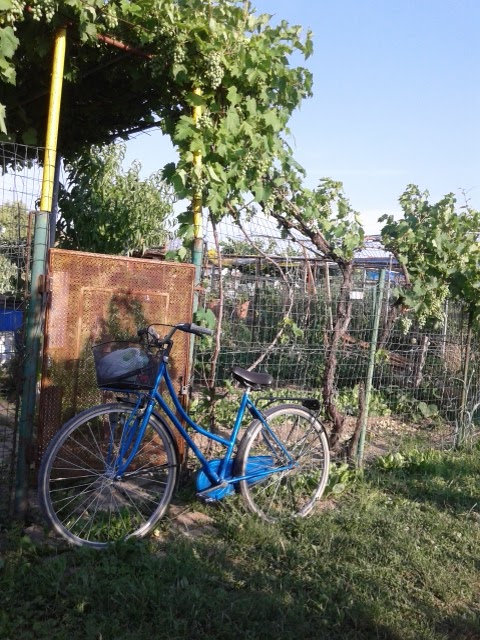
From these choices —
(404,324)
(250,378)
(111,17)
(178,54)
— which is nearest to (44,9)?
(111,17)

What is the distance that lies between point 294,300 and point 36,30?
109 inches

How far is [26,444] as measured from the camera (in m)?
4.17

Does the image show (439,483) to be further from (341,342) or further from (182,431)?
(182,431)

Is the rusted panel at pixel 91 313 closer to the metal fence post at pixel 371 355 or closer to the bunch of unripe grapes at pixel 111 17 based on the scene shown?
the bunch of unripe grapes at pixel 111 17

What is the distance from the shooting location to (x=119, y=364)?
12.9 feet

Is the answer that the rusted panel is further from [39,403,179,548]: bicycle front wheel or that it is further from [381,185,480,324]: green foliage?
[381,185,480,324]: green foliage

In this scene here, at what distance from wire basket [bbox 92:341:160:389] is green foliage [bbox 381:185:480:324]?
9.36ft

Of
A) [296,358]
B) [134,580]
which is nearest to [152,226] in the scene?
[296,358]

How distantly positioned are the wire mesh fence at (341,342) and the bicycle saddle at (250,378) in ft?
2.11

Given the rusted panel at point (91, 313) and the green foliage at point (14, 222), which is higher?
the green foliage at point (14, 222)

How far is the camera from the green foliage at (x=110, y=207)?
8.32 metres

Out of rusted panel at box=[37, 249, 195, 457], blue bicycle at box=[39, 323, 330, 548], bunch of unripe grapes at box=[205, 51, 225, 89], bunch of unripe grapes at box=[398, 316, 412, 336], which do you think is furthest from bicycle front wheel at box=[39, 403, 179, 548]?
→ bunch of unripe grapes at box=[398, 316, 412, 336]

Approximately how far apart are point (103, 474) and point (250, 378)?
1118mm

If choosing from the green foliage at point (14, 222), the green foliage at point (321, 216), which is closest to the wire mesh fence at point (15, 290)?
the green foliage at point (14, 222)
